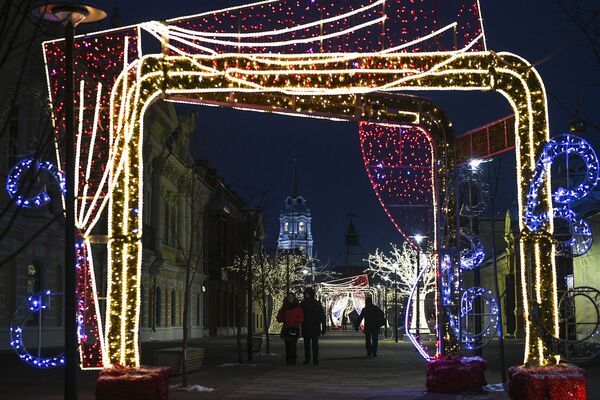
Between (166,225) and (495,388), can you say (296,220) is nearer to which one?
(166,225)

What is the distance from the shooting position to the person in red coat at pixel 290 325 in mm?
23922

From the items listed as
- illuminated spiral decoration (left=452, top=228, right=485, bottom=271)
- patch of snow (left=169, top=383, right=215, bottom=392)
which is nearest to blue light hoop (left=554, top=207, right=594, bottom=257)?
illuminated spiral decoration (left=452, top=228, right=485, bottom=271)

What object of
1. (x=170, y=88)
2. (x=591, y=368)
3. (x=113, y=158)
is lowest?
(x=591, y=368)

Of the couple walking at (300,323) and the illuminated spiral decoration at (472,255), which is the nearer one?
the illuminated spiral decoration at (472,255)

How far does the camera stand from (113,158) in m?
11.3

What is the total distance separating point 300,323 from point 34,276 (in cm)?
1145

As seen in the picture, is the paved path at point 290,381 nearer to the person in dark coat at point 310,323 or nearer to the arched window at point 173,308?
the person in dark coat at point 310,323

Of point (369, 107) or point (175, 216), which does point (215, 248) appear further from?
point (369, 107)

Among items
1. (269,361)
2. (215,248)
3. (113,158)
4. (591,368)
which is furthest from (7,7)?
(215,248)

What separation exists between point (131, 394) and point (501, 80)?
6053mm

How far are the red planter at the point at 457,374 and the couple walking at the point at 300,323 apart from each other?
31.8ft

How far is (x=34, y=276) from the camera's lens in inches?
1240

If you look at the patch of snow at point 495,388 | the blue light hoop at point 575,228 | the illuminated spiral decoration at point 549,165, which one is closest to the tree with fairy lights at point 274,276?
the patch of snow at point 495,388

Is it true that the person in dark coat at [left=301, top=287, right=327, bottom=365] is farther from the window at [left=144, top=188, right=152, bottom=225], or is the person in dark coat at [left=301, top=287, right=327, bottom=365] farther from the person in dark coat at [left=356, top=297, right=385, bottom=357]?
the window at [left=144, top=188, right=152, bottom=225]
